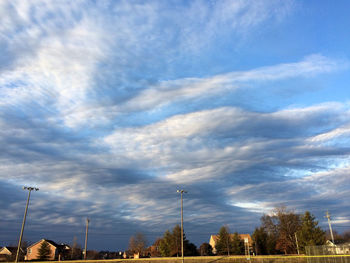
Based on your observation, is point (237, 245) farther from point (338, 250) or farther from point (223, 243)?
point (338, 250)

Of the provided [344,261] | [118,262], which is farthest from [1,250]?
[344,261]

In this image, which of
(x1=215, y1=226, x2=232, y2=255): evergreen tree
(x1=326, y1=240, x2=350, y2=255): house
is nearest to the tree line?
(x1=215, y1=226, x2=232, y2=255): evergreen tree

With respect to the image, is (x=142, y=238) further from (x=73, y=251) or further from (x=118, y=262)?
(x=118, y=262)

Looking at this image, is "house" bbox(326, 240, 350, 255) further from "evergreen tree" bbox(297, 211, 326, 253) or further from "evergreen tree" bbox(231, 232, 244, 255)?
"evergreen tree" bbox(231, 232, 244, 255)

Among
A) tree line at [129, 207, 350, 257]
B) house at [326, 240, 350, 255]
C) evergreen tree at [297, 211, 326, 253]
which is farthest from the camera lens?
tree line at [129, 207, 350, 257]

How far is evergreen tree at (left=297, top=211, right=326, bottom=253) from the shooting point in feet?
223

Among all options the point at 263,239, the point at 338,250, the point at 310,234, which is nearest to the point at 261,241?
the point at 263,239

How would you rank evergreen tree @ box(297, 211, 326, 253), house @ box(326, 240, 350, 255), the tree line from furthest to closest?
the tree line < evergreen tree @ box(297, 211, 326, 253) < house @ box(326, 240, 350, 255)

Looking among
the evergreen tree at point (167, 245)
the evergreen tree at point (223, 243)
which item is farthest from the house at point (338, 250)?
the evergreen tree at point (167, 245)

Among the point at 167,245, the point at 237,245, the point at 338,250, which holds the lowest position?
the point at 338,250

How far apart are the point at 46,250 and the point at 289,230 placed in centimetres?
7250

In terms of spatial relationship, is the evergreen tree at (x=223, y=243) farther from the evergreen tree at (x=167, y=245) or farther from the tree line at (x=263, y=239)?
the evergreen tree at (x=167, y=245)

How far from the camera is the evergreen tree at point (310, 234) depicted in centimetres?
6806

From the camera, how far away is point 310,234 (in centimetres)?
6900
